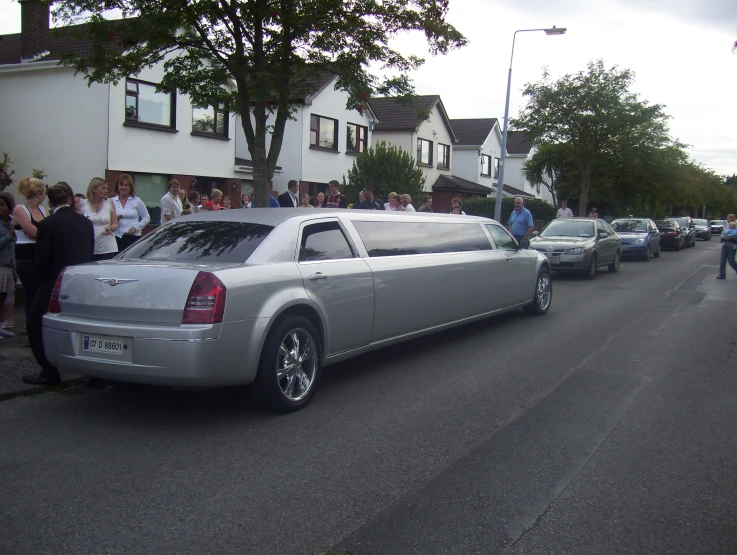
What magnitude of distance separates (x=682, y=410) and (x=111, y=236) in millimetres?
6424

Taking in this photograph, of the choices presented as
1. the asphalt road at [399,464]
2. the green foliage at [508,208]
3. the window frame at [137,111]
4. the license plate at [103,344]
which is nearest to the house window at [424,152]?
the green foliage at [508,208]

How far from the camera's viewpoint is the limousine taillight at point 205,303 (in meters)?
5.07

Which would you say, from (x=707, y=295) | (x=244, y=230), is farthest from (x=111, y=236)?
(x=707, y=295)

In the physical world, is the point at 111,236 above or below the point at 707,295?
above

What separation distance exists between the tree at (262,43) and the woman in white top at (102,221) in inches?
127

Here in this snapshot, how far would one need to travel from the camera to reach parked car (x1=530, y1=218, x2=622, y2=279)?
16.9 meters

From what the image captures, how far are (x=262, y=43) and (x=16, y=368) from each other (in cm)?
684

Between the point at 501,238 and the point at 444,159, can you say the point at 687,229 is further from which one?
the point at 501,238

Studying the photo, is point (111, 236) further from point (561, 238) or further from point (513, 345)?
point (561, 238)

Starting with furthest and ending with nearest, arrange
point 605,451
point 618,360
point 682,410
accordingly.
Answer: point 618,360, point 682,410, point 605,451

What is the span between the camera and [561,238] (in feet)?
58.4

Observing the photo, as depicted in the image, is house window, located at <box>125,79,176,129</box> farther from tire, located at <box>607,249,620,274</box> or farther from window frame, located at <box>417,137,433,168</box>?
window frame, located at <box>417,137,433,168</box>

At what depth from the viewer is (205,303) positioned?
5.09 meters

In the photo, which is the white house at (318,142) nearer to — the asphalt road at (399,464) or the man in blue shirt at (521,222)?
the man in blue shirt at (521,222)
